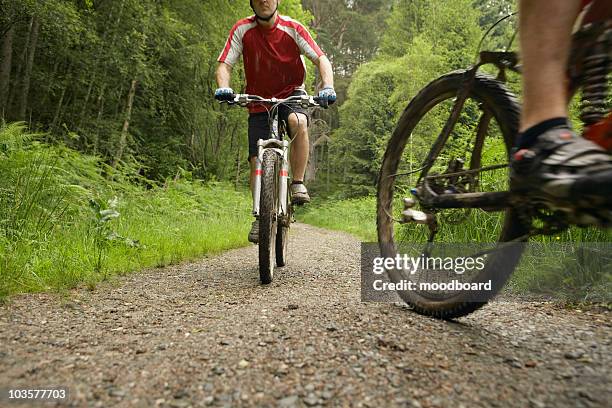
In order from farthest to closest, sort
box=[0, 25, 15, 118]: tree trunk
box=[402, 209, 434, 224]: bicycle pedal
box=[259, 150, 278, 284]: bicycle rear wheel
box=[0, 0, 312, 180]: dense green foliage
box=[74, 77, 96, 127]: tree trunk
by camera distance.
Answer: box=[74, 77, 96, 127]: tree trunk < box=[0, 0, 312, 180]: dense green foliage < box=[0, 25, 15, 118]: tree trunk < box=[259, 150, 278, 284]: bicycle rear wheel < box=[402, 209, 434, 224]: bicycle pedal

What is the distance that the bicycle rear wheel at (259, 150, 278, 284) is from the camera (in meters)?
2.58

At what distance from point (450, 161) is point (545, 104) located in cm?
59

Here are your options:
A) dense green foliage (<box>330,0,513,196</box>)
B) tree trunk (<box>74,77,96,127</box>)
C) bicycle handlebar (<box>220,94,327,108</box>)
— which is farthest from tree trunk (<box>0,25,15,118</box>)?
dense green foliage (<box>330,0,513,196</box>)

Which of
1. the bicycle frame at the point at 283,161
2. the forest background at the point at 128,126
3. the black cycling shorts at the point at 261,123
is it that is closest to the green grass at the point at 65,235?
the forest background at the point at 128,126

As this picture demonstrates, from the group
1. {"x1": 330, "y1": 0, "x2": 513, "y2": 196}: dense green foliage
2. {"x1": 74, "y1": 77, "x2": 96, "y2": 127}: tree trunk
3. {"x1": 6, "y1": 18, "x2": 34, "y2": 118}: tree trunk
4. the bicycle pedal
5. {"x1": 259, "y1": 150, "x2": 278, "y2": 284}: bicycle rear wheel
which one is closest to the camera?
the bicycle pedal

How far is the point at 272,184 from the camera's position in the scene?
278cm

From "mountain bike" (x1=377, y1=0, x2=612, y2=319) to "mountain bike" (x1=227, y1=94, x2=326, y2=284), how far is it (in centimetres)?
85

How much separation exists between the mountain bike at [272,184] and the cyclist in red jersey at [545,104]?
172cm

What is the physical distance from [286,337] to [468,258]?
2.54ft

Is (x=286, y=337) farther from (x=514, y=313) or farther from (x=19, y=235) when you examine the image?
(x=19, y=235)

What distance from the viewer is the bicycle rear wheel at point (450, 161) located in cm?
143

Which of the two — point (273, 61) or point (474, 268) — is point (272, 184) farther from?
point (474, 268)

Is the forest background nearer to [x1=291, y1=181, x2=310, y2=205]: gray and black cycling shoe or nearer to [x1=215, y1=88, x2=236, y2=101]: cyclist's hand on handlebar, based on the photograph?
[x1=291, y1=181, x2=310, y2=205]: gray and black cycling shoe

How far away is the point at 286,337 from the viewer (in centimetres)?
138
